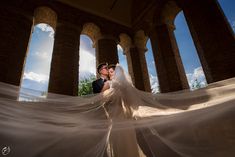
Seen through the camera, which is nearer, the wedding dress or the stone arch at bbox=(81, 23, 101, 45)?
the wedding dress

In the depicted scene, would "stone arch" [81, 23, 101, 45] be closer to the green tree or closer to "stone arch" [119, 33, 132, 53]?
"stone arch" [119, 33, 132, 53]

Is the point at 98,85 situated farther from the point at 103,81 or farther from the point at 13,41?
the point at 13,41

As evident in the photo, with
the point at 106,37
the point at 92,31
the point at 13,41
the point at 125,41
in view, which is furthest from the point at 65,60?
the point at 125,41

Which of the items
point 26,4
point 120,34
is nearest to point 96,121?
point 26,4

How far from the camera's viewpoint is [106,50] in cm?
752

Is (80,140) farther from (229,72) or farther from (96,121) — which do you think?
(229,72)

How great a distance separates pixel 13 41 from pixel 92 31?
335cm

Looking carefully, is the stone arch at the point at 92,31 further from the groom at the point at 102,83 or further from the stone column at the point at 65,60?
the groom at the point at 102,83

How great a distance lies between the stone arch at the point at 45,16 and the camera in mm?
7004

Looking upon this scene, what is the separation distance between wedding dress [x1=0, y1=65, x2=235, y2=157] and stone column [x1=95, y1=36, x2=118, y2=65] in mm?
4516

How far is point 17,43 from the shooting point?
5.75 m

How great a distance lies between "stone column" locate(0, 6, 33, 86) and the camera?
5.21 metres

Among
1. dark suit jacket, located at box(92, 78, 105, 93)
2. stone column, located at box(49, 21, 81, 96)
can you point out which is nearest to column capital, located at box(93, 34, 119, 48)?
stone column, located at box(49, 21, 81, 96)

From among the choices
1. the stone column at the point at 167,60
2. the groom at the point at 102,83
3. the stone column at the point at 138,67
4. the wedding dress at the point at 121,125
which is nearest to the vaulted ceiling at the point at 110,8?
the stone column at the point at 138,67
